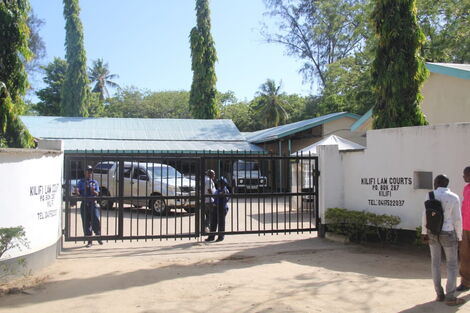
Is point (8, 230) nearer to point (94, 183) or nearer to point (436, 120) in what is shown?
point (94, 183)

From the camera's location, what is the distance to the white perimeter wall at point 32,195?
6.36 m

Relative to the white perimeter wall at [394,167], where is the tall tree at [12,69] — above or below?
above

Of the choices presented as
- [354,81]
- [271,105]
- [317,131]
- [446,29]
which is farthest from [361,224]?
[271,105]

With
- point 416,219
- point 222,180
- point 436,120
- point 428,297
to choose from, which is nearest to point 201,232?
point 222,180

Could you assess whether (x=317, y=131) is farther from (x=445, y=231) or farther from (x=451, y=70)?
(x=445, y=231)

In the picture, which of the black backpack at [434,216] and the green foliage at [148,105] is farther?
the green foliage at [148,105]

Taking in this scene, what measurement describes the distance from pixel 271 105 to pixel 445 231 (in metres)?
39.3

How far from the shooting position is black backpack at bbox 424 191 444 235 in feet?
18.1

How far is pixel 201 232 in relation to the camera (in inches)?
389

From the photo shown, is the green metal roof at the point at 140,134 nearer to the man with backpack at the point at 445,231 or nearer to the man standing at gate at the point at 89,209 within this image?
the man standing at gate at the point at 89,209

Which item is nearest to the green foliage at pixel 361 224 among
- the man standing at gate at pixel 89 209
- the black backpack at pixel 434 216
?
the black backpack at pixel 434 216

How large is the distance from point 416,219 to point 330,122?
15783 mm

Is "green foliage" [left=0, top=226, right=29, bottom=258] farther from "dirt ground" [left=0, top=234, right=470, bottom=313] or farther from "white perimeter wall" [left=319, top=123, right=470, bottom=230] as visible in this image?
"white perimeter wall" [left=319, top=123, right=470, bottom=230]

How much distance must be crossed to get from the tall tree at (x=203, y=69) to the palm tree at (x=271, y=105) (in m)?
8.67
